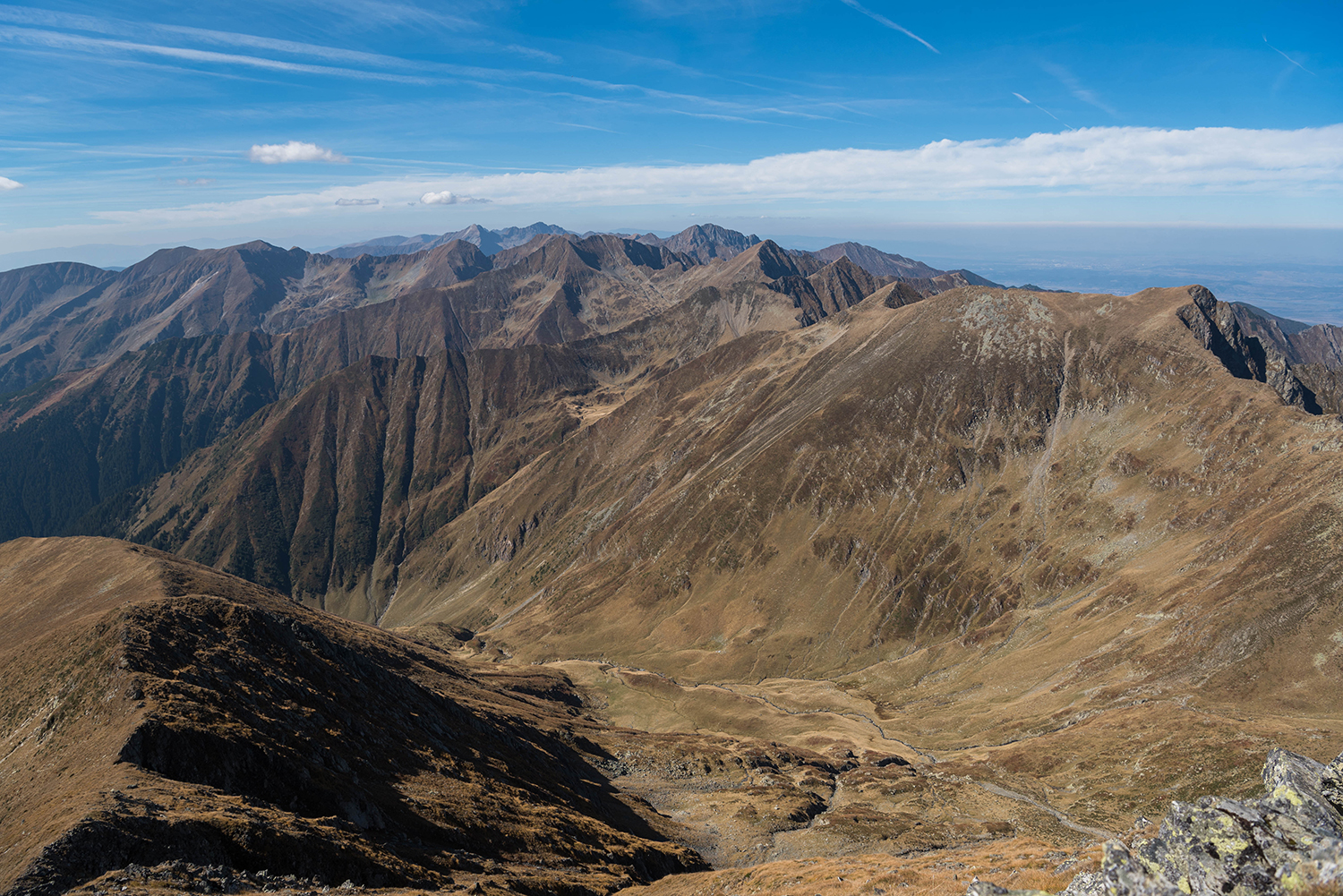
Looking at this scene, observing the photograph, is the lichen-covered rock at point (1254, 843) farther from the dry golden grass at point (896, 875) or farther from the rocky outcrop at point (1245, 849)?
the dry golden grass at point (896, 875)

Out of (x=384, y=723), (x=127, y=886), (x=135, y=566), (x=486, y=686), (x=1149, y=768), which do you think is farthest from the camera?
(x=486, y=686)

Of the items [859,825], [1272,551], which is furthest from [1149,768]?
[1272,551]

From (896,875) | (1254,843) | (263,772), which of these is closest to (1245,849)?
(1254,843)

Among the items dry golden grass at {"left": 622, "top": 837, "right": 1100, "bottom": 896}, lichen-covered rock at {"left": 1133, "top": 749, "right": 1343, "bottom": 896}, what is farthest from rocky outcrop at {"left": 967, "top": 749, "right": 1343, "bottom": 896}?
dry golden grass at {"left": 622, "top": 837, "right": 1100, "bottom": 896}

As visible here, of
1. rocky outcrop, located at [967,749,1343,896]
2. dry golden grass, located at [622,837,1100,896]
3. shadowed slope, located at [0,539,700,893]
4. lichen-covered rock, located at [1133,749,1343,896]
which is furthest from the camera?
shadowed slope, located at [0,539,700,893]

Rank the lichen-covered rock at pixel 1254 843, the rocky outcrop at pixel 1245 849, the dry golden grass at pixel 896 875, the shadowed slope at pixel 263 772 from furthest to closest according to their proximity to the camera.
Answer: the shadowed slope at pixel 263 772 < the dry golden grass at pixel 896 875 < the rocky outcrop at pixel 1245 849 < the lichen-covered rock at pixel 1254 843

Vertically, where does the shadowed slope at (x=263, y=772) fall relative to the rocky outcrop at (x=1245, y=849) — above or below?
below

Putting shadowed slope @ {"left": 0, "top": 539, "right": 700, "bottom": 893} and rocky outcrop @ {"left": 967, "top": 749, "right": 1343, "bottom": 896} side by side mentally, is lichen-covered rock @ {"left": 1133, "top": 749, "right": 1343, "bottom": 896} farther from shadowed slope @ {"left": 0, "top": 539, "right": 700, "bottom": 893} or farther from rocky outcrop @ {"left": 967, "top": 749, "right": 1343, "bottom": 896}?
shadowed slope @ {"left": 0, "top": 539, "right": 700, "bottom": 893}

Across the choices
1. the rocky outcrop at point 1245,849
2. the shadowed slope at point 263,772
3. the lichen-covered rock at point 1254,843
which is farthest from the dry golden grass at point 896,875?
the shadowed slope at point 263,772

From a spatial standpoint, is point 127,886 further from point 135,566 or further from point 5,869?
point 135,566
